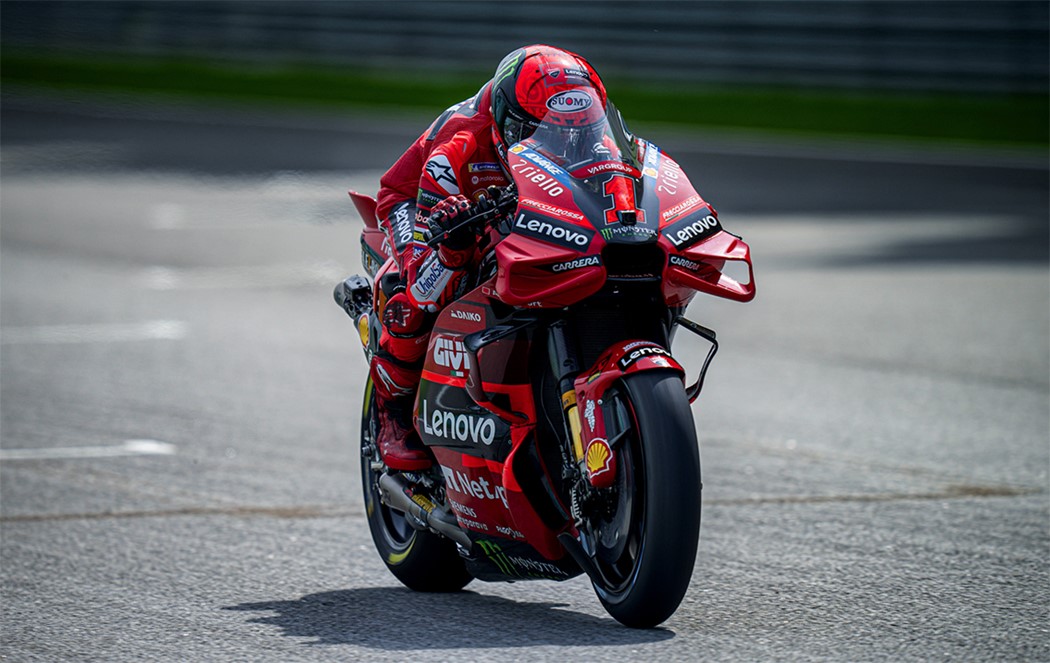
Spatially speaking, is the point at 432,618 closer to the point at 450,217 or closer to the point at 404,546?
the point at 404,546

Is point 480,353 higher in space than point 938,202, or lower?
lower

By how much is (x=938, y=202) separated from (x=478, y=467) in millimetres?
13637

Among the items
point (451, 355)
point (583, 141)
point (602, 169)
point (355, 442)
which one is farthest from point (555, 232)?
point (355, 442)

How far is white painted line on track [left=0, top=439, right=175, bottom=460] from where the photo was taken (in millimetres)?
8352

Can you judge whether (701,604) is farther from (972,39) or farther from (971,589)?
(972,39)

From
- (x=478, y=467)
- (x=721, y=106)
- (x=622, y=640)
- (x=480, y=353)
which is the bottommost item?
(x=622, y=640)

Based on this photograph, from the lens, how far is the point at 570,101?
16.8ft

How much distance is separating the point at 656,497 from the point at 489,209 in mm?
1006

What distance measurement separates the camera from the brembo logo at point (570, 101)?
512cm

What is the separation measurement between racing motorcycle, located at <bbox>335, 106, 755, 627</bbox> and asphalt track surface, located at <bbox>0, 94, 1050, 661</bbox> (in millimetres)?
Result: 254

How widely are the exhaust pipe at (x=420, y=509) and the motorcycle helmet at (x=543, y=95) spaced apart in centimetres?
115

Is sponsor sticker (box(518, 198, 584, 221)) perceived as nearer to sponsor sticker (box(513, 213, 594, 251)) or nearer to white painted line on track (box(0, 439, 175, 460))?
sponsor sticker (box(513, 213, 594, 251))

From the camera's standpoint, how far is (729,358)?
10859 mm

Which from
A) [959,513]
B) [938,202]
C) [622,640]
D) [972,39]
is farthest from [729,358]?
[972,39]
